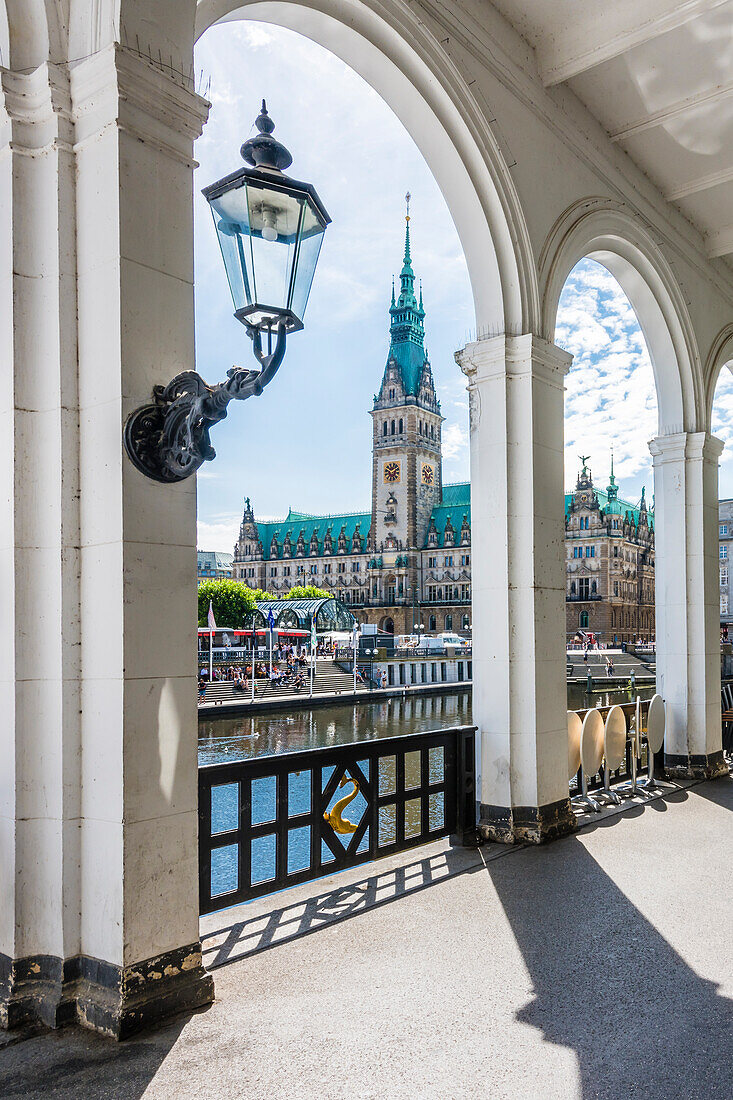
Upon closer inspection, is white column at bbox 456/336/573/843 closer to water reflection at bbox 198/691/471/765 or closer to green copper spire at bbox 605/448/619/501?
water reflection at bbox 198/691/471/765

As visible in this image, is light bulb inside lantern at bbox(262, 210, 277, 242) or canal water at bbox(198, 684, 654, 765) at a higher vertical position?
light bulb inside lantern at bbox(262, 210, 277, 242)

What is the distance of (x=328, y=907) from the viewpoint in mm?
3871

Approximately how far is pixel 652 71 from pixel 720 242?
298cm

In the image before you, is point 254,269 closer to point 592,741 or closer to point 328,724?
point 592,741

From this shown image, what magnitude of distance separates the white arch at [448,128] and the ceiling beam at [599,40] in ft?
3.06

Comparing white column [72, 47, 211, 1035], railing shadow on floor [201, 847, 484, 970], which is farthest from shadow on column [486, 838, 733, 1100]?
white column [72, 47, 211, 1035]

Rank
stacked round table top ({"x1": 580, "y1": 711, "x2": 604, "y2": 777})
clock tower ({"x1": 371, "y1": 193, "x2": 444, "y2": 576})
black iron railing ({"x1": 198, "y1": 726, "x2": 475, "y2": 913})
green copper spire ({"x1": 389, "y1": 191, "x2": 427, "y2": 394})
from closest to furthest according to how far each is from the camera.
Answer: black iron railing ({"x1": 198, "y1": 726, "x2": 475, "y2": 913}) < stacked round table top ({"x1": 580, "y1": 711, "x2": 604, "y2": 777}) < clock tower ({"x1": 371, "y1": 193, "x2": 444, "y2": 576}) < green copper spire ({"x1": 389, "y1": 191, "x2": 427, "y2": 394})

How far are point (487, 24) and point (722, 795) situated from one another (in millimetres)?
5777

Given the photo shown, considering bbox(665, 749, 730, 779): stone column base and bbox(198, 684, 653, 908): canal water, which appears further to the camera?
bbox(198, 684, 653, 908): canal water

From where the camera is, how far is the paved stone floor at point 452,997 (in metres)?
2.35

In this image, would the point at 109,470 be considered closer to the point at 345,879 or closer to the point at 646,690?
the point at 345,879

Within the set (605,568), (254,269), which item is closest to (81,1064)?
(254,269)

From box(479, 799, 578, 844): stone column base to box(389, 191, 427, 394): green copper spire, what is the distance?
80.3 m

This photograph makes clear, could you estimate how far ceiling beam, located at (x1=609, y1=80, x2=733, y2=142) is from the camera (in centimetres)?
568
